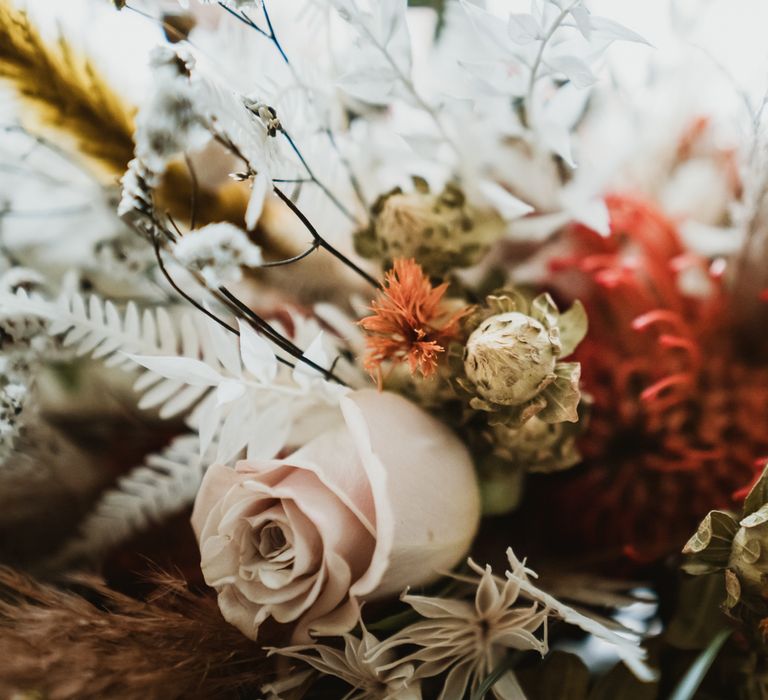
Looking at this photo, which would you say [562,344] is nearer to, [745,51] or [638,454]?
[638,454]

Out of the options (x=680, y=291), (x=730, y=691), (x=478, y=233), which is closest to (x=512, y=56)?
(x=478, y=233)

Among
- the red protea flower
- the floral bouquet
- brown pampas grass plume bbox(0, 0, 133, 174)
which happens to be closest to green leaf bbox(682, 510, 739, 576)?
the floral bouquet

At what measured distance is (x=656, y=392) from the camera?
1.43 ft

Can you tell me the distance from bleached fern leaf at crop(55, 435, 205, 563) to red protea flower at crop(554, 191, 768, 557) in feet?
0.72

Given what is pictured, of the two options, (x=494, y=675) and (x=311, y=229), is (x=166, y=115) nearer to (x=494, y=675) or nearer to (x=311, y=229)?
(x=311, y=229)

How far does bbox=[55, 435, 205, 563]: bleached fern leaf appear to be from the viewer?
42 cm

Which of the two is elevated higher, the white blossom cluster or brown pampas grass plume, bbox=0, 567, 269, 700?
the white blossom cluster

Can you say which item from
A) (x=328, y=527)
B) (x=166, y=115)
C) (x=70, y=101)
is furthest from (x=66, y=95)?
(x=328, y=527)

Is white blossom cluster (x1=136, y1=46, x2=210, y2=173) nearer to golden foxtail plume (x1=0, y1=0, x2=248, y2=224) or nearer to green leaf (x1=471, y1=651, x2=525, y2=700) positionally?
golden foxtail plume (x1=0, y1=0, x2=248, y2=224)

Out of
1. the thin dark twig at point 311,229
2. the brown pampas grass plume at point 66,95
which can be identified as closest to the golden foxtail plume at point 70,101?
the brown pampas grass plume at point 66,95

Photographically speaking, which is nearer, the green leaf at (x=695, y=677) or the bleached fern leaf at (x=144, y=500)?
the green leaf at (x=695, y=677)

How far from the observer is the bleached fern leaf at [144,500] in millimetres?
416

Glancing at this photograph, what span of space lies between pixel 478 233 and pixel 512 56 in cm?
9

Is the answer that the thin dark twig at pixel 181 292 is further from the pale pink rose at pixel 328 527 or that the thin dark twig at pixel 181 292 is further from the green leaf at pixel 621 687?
the green leaf at pixel 621 687
